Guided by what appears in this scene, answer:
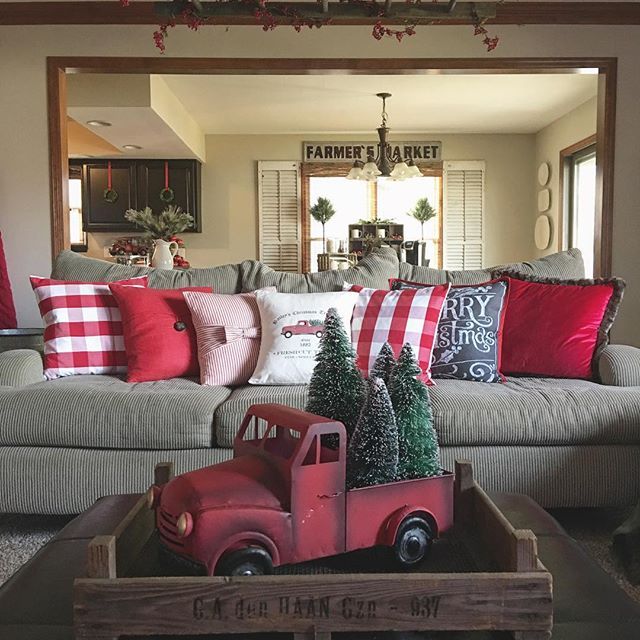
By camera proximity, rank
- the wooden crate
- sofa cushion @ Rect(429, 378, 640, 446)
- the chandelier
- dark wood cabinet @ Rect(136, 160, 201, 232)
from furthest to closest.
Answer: dark wood cabinet @ Rect(136, 160, 201, 232), the chandelier, sofa cushion @ Rect(429, 378, 640, 446), the wooden crate

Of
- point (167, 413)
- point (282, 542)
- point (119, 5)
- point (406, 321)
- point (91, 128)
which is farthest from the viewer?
point (91, 128)

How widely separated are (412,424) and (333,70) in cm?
387

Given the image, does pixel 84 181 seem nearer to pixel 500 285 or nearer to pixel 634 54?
pixel 634 54

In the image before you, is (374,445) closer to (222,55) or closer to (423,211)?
(222,55)

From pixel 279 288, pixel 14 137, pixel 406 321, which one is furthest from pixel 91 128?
pixel 406 321

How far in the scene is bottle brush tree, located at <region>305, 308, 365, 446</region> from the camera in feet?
4.61

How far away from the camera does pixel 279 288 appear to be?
318cm

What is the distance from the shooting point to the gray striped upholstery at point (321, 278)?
3.18 m

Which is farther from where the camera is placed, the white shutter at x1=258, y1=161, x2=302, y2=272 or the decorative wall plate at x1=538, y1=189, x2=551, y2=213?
the white shutter at x1=258, y1=161, x2=302, y2=272

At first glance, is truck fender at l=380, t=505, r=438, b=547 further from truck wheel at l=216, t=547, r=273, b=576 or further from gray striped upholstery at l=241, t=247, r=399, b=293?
gray striped upholstery at l=241, t=247, r=399, b=293

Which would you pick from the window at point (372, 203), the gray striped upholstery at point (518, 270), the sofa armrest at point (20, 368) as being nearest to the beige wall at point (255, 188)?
the window at point (372, 203)

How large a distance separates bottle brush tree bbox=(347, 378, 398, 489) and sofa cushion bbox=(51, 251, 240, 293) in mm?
2018

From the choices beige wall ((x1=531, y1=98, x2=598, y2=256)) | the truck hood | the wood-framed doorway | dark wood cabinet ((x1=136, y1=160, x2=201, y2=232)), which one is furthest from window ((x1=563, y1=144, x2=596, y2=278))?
the truck hood

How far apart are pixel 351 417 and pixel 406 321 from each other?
1.43m
